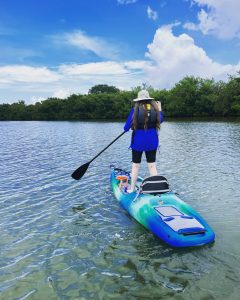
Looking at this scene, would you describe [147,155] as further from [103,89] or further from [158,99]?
[103,89]

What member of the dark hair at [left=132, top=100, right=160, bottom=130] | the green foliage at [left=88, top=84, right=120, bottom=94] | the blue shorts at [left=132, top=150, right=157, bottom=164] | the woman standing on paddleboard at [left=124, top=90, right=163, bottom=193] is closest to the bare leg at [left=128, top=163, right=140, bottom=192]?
the blue shorts at [left=132, top=150, right=157, bottom=164]

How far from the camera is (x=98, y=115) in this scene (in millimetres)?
99750

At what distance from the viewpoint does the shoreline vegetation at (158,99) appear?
69188mm

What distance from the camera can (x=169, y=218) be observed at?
6945 millimetres

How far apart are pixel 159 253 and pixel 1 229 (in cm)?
380

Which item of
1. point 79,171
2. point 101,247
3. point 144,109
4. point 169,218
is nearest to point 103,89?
point 79,171

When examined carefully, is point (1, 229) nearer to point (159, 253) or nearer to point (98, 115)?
A: point (159, 253)

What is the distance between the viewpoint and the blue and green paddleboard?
6.47 m

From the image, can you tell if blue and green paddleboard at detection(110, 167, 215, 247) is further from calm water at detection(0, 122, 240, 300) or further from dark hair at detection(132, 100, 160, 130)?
dark hair at detection(132, 100, 160, 130)

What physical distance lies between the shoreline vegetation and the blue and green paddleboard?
58784 millimetres

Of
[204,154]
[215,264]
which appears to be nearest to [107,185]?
[215,264]

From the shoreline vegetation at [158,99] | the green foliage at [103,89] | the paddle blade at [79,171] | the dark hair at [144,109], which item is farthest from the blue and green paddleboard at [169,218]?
the green foliage at [103,89]

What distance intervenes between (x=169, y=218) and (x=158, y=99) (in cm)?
8498

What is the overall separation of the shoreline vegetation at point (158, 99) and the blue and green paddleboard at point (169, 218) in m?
58.8
